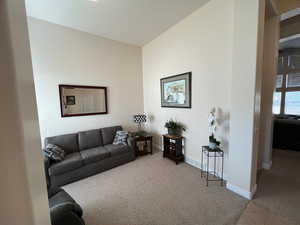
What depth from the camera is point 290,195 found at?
2.02 m

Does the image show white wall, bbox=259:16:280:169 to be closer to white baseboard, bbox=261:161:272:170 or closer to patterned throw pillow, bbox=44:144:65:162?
white baseboard, bbox=261:161:272:170

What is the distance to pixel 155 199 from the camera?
2066 millimetres

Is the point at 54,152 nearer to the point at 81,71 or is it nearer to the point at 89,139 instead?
the point at 89,139

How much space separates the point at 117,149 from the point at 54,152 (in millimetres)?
1210

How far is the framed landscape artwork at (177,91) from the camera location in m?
3.01

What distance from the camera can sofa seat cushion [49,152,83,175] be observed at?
7.82ft

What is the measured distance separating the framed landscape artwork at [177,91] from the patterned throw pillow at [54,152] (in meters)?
2.59

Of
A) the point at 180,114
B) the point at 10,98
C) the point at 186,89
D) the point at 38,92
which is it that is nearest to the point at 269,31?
the point at 186,89

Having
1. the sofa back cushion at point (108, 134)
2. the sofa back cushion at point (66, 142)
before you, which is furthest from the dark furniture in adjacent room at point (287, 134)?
the sofa back cushion at point (66, 142)

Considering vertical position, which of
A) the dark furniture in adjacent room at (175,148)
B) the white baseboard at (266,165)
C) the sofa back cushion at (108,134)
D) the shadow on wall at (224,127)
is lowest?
the white baseboard at (266,165)

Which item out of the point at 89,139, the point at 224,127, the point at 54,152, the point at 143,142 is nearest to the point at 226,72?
the point at 224,127

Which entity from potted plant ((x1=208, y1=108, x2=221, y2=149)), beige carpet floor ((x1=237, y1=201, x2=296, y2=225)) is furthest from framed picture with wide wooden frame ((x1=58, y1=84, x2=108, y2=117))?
beige carpet floor ((x1=237, y1=201, x2=296, y2=225))

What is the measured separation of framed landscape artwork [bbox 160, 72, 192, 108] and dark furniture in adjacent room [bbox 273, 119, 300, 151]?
2846mm

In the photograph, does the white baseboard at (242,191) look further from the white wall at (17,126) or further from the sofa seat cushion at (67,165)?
the sofa seat cushion at (67,165)
